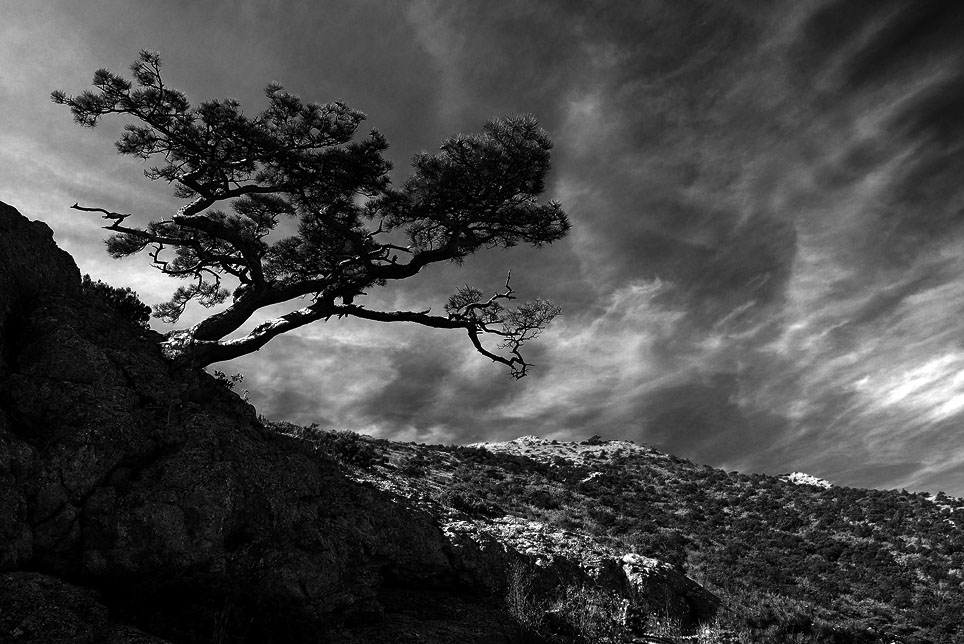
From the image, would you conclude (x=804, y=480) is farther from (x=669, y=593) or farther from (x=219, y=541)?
(x=219, y=541)

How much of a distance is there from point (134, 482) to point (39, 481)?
3.62 feet

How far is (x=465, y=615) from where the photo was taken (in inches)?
383

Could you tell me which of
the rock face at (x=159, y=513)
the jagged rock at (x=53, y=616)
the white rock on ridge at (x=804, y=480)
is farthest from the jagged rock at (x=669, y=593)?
the white rock on ridge at (x=804, y=480)

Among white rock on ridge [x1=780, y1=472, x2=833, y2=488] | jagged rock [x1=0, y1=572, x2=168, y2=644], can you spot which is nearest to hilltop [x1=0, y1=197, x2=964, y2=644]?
jagged rock [x1=0, y1=572, x2=168, y2=644]

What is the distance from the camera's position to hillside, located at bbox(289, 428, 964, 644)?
1630 centimetres

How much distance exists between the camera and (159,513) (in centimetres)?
746

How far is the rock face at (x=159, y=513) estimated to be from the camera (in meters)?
Result: 6.62

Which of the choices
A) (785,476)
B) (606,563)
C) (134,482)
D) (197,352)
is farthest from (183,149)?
(785,476)

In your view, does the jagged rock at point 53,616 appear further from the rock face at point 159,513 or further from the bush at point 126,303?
the bush at point 126,303

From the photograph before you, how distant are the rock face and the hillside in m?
3.76

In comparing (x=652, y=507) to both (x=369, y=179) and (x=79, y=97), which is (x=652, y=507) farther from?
(x=79, y=97)

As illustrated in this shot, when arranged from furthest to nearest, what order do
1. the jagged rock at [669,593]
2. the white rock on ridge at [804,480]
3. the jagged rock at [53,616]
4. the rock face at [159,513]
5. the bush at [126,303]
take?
the white rock on ridge at [804,480], the bush at [126,303], the jagged rock at [669,593], the rock face at [159,513], the jagged rock at [53,616]

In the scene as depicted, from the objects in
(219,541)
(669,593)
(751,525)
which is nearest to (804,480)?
(751,525)

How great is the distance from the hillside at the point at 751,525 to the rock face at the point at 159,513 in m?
3.76
